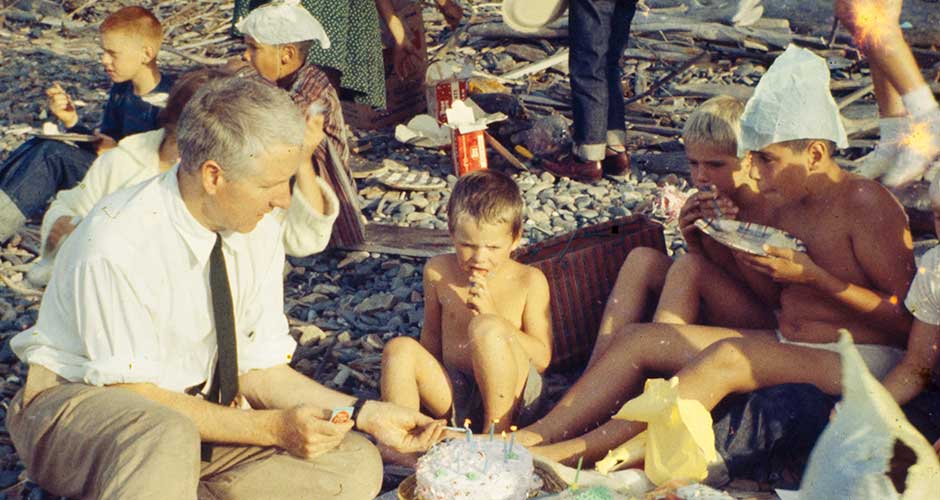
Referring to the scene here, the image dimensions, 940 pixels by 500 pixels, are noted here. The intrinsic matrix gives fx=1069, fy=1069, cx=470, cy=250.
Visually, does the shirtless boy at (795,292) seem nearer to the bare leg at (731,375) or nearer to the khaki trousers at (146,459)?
the bare leg at (731,375)

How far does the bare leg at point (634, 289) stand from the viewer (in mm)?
4465

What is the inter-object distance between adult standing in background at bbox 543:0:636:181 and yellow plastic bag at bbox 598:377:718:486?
11.5 ft

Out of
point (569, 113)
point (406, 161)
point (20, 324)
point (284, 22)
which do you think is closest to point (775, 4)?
point (569, 113)

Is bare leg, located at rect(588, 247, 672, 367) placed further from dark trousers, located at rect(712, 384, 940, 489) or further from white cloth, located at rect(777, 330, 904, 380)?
white cloth, located at rect(777, 330, 904, 380)

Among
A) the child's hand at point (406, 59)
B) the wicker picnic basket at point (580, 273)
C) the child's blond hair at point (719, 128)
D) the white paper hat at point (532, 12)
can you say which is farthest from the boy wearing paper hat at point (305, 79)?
the white paper hat at point (532, 12)

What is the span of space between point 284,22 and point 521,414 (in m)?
2.75

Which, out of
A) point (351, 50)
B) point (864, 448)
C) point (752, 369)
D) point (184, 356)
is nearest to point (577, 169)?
point (351, 50)

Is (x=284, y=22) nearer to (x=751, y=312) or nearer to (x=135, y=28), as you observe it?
(x=135, y=28)

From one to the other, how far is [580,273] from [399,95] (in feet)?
13.2

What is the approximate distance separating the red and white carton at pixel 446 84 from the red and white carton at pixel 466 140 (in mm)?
212

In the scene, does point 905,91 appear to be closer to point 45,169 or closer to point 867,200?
point 867,200

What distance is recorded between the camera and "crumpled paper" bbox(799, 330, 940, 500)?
4.39ft

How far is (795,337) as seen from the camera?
4.02 metres

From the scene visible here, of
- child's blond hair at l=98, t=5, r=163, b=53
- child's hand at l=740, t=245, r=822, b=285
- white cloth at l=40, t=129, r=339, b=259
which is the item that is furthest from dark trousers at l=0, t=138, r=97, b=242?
child's hand at l=740, t=245, r=822, b=285
